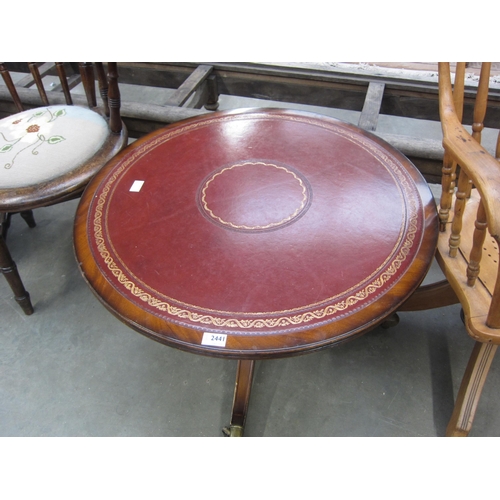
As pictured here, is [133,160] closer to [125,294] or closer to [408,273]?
[125,294]

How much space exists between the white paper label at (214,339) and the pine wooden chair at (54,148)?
0.87 metres

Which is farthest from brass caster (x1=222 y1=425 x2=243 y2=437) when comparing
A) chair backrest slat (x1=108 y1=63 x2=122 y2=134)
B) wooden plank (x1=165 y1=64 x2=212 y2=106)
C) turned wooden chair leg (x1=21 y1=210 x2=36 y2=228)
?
turned wooden chair leg (x1=21 y1=210 x2=36 y2=228)

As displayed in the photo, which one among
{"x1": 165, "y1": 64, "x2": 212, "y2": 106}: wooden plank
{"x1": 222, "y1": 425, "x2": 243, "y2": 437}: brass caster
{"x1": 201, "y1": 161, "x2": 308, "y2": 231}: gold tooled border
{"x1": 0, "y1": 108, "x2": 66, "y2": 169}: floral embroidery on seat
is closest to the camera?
{"x1": 201, "y1": 161, "x2": 308, "y2": 231}: gold tooled border

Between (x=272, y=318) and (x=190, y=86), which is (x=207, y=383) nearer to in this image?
(x=272, y=318)

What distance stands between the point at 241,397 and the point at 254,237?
60cm

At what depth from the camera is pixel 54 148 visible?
1.57 metres

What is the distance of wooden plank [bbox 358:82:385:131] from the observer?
5.75 ft

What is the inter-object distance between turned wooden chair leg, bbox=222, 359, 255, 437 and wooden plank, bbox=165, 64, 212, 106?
126cm

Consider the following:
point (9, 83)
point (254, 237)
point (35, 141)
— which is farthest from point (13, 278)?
point (254, 237)

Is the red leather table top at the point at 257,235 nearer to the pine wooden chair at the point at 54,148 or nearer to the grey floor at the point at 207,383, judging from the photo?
the pine wooden chair at the point at 54,148

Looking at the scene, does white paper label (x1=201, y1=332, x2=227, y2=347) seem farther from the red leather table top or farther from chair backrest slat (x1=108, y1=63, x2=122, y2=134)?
chair backrest slat (x1=108, y1=63, x2=122, y2=134)

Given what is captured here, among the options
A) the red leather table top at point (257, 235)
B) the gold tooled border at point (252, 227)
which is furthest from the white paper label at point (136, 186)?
the gold tooled border at point (252, 227)

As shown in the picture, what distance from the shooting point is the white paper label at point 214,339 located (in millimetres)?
907

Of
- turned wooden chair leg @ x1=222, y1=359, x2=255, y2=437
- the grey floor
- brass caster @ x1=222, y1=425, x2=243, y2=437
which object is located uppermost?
turned wooden chair leg @ x1=222, y1=359, x2=255, y2=437
